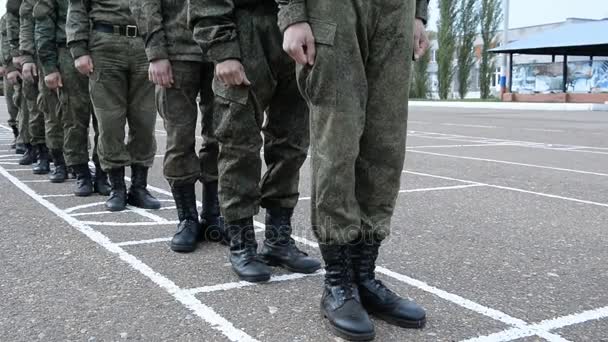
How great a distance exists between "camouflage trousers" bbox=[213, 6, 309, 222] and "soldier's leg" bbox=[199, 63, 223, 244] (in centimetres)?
65

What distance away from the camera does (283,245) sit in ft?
12.0

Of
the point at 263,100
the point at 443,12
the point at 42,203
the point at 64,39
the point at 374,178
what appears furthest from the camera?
the point at 443,12

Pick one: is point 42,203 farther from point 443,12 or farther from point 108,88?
point 443,12

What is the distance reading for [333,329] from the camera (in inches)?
108

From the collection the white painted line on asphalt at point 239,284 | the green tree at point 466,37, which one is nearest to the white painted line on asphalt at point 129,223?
the white painted line on asphalt at point 239,284

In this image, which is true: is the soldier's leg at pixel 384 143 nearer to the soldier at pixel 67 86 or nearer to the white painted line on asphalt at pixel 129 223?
the white painted line on asphalt at pixel 129 223

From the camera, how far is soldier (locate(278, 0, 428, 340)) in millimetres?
2658

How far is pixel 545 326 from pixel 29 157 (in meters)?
7.78

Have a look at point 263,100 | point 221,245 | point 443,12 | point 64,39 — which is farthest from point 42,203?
point 443,12

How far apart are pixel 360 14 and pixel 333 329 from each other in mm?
1284

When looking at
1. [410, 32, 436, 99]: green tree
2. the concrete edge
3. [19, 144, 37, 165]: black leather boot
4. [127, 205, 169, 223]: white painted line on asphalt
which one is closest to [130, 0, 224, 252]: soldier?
[127, 205, 169, 223]: white painted line on asphalt

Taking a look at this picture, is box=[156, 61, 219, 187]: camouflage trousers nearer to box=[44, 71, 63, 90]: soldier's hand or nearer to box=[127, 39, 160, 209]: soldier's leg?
box=[127, 39, 160, 209]: soldier's leg

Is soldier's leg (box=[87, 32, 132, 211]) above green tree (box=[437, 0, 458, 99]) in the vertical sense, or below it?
below

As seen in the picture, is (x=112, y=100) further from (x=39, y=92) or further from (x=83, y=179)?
(x=39, y=92)
